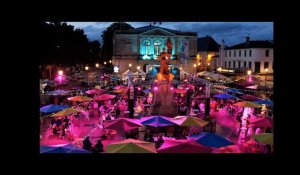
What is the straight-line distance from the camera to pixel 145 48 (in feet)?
166

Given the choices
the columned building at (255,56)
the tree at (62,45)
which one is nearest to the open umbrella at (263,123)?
the tree at (62,45)

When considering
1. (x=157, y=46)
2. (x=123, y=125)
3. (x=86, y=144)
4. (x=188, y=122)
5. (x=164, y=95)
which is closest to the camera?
(x=86, y=144)

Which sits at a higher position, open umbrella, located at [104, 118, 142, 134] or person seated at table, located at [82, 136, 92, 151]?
open umbrella, located at [104, 118, 142, 134]

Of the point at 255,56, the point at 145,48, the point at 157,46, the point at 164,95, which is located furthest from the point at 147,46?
the point at 164,95

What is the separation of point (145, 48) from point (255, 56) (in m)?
17.3

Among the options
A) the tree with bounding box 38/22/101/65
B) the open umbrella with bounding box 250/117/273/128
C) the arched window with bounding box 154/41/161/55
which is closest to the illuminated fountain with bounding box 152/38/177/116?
the open umbrella with bounding box 250/117/273/128

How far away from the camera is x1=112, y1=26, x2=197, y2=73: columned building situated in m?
50.1

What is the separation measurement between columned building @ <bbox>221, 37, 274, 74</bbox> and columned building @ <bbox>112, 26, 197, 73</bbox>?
8715 millimetres

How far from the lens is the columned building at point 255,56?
44.6m

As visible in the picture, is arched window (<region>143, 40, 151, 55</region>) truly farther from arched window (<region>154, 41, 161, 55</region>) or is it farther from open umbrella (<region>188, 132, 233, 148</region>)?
open umbrella (<region>188, 132, 233, 148</region>)

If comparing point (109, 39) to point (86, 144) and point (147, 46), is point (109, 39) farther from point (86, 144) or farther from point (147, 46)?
point (86, 144)

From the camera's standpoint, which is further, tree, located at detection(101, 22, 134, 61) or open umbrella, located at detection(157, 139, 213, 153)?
tree, located at detection(101, 22, 134, 61)
